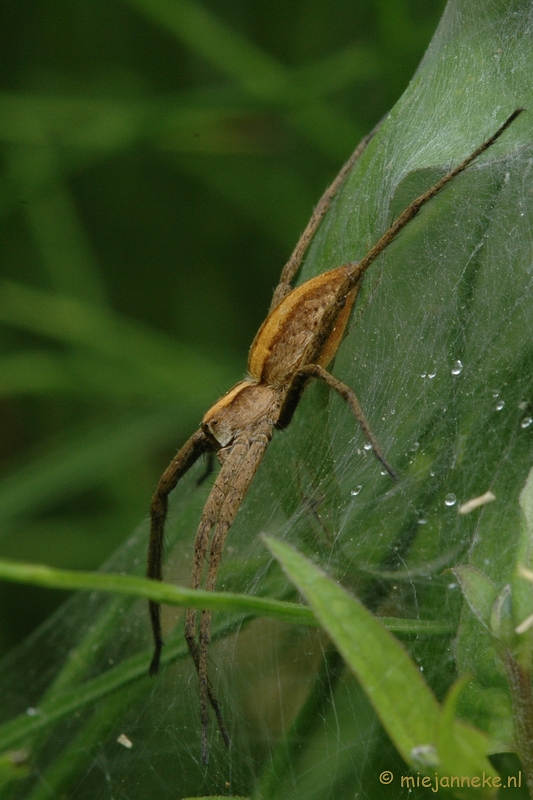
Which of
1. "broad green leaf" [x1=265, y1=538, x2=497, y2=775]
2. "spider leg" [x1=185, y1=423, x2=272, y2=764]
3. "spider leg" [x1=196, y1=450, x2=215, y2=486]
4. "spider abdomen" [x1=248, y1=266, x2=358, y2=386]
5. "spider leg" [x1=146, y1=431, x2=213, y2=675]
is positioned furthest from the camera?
"spider leg" [x1=196, y1=450, x2=215, y2=486]

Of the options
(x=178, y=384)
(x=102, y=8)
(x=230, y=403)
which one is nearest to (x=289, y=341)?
(x=230, y=403)

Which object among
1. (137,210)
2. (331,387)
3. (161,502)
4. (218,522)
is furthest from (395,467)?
(137,210)

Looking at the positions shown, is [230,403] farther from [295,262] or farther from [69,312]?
[69,312]

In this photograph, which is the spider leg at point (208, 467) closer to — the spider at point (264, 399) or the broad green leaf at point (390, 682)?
the spider at point (264, 399)

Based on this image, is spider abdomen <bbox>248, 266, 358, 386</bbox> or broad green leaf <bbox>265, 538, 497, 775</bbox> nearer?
broad green leaf <bbox>265, 538, 497, 775</bbox>

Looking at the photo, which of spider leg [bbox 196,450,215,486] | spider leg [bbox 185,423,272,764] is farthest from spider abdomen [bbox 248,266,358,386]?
spider leg [bbox 196,450,215,486]

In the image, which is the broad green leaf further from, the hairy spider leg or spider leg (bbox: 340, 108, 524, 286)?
spider leg (bbox: 340, 108, 524, 286)

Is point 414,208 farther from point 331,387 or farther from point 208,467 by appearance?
point 208,467
